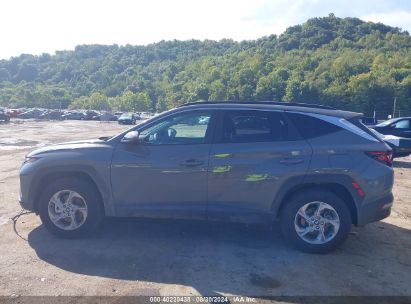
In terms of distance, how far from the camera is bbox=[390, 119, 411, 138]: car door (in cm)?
1389

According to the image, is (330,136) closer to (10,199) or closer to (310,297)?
(310,297)

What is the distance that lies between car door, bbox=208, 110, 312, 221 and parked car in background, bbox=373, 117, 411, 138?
33.0 feet

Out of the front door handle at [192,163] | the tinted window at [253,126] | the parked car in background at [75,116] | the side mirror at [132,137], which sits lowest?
the parked car in background at [75,116]

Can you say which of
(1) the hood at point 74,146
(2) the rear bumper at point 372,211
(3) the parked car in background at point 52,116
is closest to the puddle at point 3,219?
(1) the hood at point 74,146

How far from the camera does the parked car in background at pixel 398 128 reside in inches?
548

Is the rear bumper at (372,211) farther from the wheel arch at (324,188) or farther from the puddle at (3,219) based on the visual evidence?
the puddle at (3,219)

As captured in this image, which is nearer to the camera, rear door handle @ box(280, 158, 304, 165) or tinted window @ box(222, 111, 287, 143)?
rear door handle @ box(280, 158, 304, 165)

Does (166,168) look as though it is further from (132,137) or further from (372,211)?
(372,211)

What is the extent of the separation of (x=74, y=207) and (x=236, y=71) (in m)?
106

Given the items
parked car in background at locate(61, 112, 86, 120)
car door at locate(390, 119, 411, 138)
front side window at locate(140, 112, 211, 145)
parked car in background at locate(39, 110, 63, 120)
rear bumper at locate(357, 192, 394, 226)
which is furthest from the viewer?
parked car in background at locate(61, 112, 86, 120)

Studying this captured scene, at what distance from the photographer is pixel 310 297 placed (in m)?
4.01

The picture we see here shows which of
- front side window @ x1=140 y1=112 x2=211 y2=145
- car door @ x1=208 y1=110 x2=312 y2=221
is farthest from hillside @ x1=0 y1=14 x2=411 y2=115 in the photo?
front side window @ x1=140 y1=112 x2=211 y2=145

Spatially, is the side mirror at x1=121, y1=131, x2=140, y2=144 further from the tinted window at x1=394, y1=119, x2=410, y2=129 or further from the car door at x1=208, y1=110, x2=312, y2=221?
the tinted window at x1=394, y1=119, x2=410, y2=129

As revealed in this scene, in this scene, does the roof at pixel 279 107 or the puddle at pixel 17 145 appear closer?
the roof at pixel 279 107
